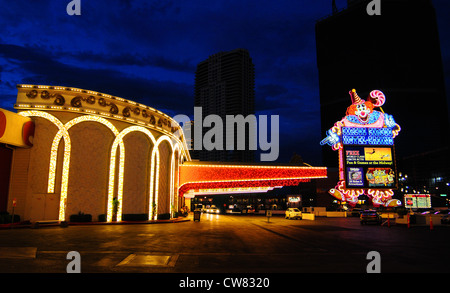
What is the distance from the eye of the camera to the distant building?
136m

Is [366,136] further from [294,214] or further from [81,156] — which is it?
[81,156]

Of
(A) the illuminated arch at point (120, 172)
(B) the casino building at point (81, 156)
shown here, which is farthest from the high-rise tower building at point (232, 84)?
(A) the illuminated arch at point (120, 172)

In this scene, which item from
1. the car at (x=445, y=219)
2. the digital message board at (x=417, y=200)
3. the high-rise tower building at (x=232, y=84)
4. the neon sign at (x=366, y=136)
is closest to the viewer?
the car at (x=445, y=219)

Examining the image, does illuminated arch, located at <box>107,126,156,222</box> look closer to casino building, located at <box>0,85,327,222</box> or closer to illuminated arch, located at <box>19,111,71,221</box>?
casino building, located at <box>0,85,327,222</box>

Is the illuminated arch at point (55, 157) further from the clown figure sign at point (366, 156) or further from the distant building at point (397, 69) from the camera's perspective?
the distant building at point (397, 69)

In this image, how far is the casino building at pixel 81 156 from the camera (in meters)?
22.9

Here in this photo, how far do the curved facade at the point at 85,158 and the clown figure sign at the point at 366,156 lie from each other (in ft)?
82.3

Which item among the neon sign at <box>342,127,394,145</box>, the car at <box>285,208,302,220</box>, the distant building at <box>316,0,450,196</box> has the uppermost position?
the distant building at <box>316,0,450,196</box>

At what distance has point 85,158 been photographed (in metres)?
25.4

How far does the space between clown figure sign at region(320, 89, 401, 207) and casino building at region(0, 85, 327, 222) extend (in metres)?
24.0

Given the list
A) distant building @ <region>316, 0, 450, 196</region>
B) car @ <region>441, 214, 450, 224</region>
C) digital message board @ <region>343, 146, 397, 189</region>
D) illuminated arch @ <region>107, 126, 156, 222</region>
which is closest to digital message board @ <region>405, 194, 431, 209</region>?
digital message board @ <region>343, 146, 397, 189</region>

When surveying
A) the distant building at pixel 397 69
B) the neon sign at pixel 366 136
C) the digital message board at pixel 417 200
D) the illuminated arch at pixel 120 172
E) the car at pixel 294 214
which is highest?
the distant building at pixel 397 69

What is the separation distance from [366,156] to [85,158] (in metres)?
34.8

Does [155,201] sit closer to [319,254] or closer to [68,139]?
[68,139]
